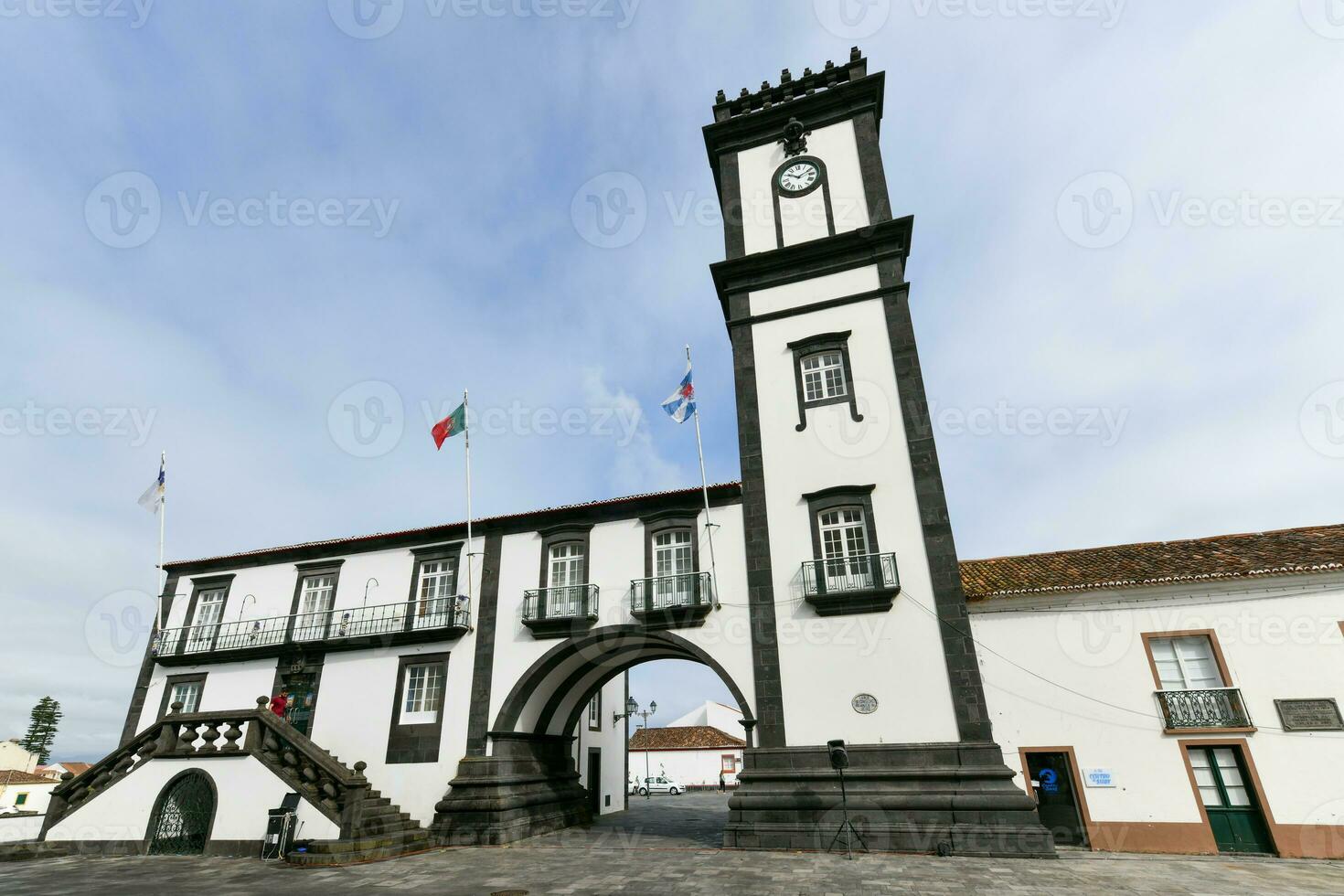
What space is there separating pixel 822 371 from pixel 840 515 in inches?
153

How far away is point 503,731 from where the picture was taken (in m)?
16.6

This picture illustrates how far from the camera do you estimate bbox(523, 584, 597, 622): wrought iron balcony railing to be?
16781 mm

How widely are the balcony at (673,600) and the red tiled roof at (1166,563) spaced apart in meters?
6.05

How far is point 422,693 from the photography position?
17.6m

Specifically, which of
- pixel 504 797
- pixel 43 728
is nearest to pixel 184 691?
pixel 504 797

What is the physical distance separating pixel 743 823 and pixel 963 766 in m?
4.57

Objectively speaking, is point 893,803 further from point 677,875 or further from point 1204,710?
point 1204,710

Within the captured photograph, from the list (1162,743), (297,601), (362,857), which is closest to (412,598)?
(297,601)

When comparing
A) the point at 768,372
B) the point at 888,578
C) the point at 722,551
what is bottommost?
the point at 888,578

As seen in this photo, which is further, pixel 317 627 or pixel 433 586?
pixel 317 627

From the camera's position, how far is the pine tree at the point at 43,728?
2414 inches

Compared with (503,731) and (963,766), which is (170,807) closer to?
(503,731)

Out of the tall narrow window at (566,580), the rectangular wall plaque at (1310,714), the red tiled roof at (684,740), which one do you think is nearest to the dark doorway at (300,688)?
the tall narrow window at (566,580)

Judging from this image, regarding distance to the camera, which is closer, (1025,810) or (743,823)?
(1025,810)
